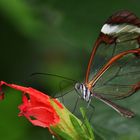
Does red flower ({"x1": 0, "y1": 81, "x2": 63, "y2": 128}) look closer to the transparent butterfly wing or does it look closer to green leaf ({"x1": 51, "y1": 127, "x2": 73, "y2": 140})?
green leaf ({"x1": 51, "y1": 127, "x2": 73, "y2": 140})

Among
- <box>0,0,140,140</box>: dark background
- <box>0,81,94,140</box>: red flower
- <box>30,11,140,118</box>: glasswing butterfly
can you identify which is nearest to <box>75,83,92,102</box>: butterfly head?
<box>30,11,140,118</box>: glasswing butterfly

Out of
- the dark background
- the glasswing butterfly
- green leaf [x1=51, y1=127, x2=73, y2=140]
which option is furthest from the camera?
the dark background

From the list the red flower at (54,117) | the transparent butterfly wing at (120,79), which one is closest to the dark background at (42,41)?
the transparent butterfly wing at (120,79)

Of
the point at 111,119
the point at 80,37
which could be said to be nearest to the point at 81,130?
the point at 111,119

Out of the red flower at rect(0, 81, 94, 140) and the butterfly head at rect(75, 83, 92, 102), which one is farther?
the butterfly head at rect(75, 83, 92, 102)

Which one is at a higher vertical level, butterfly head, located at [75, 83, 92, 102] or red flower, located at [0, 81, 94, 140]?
butterfly head, located at [75, 83, 92, 102]

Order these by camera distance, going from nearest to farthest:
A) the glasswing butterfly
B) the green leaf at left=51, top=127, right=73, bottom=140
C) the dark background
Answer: the green leaf at left=51, top=127, right=73, bottom=140 → the glasswing butterfly → the dark background

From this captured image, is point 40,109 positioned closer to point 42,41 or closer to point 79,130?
point 79,130

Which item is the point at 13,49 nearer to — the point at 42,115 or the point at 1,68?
the point at 1,68

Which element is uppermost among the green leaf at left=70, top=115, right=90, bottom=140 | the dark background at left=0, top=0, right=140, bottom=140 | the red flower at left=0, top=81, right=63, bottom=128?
the dark background at left=0, top=0, right=140, bottom=140
